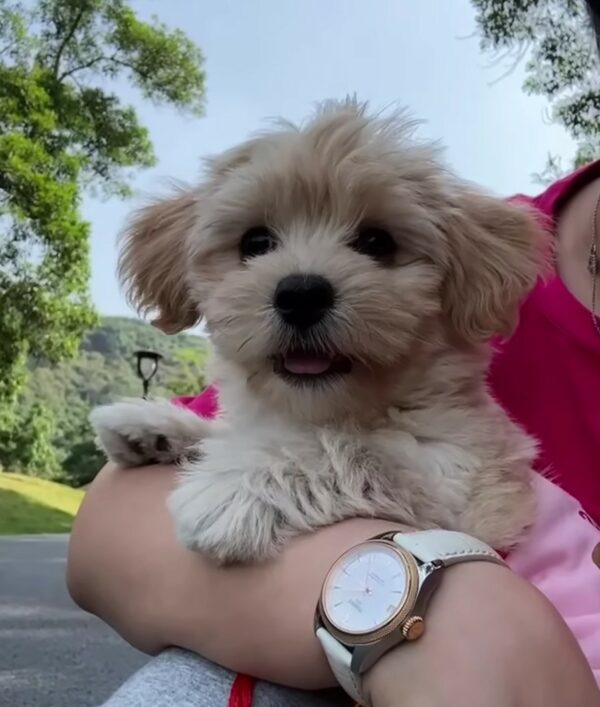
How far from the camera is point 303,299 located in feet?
4.92

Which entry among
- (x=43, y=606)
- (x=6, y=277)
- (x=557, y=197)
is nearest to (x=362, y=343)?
(x=557, y=197)

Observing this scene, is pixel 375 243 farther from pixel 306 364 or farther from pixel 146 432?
pixel 146 432

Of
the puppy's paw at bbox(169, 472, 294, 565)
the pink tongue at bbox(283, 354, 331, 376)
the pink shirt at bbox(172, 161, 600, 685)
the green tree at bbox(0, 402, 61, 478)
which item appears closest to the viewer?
the puppy's paw at bbox(169, 472, 294, 565)

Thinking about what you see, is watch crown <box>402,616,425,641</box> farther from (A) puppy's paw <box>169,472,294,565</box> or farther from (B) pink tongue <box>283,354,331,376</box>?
(B) pink tongue <box>283,354,331,376</box>

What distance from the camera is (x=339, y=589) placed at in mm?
1157

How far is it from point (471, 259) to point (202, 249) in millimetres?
503

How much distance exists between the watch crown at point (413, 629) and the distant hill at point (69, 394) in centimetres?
818

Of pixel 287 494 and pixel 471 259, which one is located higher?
pixel 471 259

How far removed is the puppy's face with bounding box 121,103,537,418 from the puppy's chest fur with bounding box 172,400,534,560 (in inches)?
3.0

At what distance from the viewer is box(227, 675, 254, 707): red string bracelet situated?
1.20m

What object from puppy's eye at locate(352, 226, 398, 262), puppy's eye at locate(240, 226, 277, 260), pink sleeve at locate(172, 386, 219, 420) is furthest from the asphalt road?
puppy's eye at locate(352, 226, 398, 262)

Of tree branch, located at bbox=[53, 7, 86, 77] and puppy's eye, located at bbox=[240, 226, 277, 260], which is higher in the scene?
tree branch, located at bbox=[53, 7, 86, 77]

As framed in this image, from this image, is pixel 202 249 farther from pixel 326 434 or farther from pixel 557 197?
pixel 557 197

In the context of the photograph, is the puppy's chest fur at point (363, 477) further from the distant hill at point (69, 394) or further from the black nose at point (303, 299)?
the distant hill at point (69, 394)
